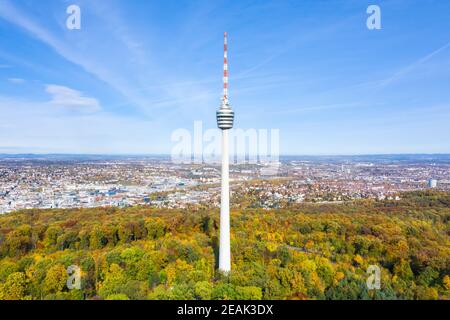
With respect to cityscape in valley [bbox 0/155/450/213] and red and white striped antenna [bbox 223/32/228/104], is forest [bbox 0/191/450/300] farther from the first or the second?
cityscape in valley [bbox 0/155/450/213]

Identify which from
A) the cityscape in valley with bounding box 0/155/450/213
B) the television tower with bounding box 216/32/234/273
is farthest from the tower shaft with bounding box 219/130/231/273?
the cityscape in valley with bounding box 0/155/450/213

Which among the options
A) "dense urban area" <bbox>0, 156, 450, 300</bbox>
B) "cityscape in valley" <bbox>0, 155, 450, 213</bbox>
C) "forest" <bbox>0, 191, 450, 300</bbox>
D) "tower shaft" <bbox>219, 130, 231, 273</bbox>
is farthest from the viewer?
"cityscape in valley" <bbox>0, 155, 450, 213</bbox>

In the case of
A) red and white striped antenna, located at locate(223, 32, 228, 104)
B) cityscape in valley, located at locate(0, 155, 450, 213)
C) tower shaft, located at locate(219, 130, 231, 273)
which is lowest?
cityscape in valley, located at locate(0, 155, 450, 213)

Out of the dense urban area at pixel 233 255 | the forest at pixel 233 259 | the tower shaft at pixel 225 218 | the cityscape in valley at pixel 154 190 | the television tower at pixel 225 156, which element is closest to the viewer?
the forest at pixel 233 259

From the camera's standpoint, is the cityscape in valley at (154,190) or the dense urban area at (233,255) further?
the cityscape in valley at (154,190)

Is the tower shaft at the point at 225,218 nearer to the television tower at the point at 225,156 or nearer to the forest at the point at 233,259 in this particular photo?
the television tower at the point at 225,156

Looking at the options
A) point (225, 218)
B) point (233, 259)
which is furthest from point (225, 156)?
point (233, 259)

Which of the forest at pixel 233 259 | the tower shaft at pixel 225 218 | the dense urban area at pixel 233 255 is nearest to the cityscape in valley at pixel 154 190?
the dense urban area at pixel 233 255

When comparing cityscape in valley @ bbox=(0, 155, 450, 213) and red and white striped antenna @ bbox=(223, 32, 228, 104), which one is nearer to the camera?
red and white striped antenna @ bbox=(223, 32, 228, 104)

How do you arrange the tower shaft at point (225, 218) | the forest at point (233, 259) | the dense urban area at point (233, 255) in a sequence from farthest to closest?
the tower shaft at point (225, 218), the dense urban area at point (233, 255), the forest at point (233, 259)

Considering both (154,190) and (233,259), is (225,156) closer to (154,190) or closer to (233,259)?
(233,259)
